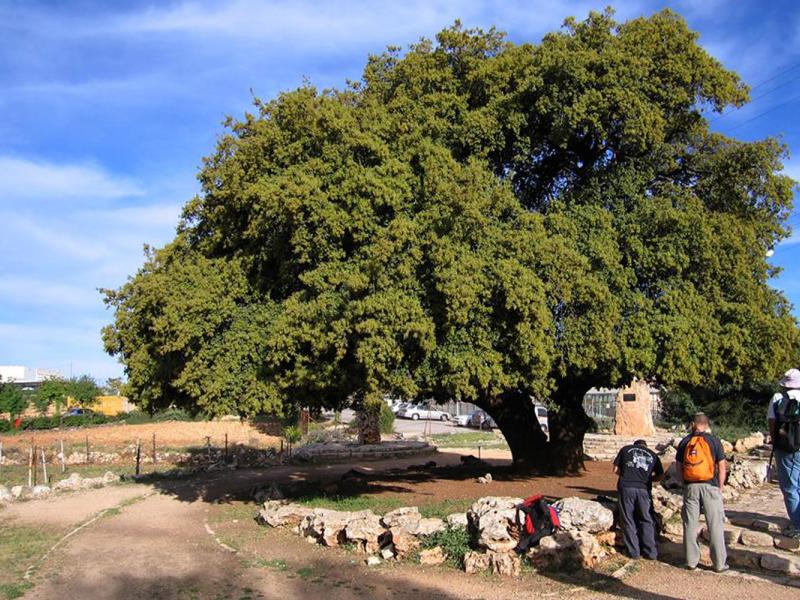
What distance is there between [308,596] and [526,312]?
5.10m

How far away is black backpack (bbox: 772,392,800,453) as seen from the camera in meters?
7.98

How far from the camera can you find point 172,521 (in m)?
13.2

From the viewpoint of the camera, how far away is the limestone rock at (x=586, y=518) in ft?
28.0

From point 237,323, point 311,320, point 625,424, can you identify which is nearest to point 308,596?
point 311,320

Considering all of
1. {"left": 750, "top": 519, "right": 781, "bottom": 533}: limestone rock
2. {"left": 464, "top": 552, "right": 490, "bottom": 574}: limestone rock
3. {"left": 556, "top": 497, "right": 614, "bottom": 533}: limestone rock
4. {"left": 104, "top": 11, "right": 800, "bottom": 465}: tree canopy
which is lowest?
{"left": 464, "top": 552, "right": 490, "bottom": 574}: limestone rock

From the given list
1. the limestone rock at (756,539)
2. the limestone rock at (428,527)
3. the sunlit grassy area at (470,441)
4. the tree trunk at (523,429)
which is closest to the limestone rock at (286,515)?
the limestone rock at (428,527)

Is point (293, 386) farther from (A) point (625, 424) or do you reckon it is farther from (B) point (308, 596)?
(A) point (625, 424)

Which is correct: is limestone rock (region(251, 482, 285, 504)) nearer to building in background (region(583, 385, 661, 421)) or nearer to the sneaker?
the sneaker

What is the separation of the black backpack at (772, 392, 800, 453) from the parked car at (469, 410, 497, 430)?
38.8m

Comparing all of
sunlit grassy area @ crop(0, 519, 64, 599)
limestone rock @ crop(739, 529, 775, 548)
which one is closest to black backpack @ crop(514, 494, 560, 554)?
limestone rock @ crop(739, 529, 775, 548)

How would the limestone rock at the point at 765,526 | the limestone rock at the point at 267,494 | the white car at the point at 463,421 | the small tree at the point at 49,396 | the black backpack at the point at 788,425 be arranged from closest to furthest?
the black backpack at the point at 788,425 < the limestone rock at the point at 765,526 < the limestone rock at the point at 267,494 < the white car at the point at 463,421 < the small tree at the point at 49,396

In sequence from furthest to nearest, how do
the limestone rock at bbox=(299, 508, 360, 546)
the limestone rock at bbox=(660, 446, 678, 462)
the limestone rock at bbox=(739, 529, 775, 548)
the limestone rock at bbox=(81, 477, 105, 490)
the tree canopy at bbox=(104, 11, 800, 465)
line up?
1. the limestone rock at bbox=(660, 446, 678, 462)
2. the limestone rock at bbox=(81, 477, 105, 490)
3. the tree canopy at bbox=(104, 11, 800, 465)
4. the limestone rock at bbox=(299, 508, 360, 546)
5. the limestone rock at bbox=(739, 529, 775, 548)

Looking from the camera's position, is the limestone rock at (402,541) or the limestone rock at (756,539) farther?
the limestone rock at (402,541)

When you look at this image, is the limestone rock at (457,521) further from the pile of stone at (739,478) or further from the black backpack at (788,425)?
the pile of stone at (739,478)
